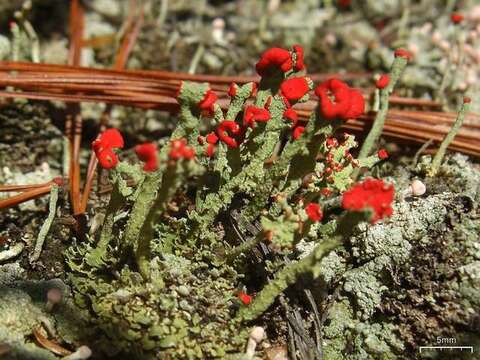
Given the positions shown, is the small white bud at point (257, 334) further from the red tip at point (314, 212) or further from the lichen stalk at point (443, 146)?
the lichen stalk at point (443, 146)

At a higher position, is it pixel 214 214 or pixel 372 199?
pixel 372 199

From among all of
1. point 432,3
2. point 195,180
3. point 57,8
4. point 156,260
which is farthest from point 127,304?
point 432,3

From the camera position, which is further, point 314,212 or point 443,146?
point 443,146

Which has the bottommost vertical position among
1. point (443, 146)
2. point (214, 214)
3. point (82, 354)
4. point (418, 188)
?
point (82, 354)

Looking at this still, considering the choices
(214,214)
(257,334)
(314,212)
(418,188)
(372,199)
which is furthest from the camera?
(418,188)

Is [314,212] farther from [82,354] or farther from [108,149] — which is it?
[82,354]

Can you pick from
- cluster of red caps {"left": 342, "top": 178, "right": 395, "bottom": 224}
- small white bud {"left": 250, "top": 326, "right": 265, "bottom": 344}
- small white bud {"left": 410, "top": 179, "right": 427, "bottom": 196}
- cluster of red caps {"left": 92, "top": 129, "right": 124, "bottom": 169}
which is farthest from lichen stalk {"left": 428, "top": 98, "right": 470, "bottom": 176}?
cluster of red caps {"left": 92, "top": 129, "right": 124, "bottom": 169}

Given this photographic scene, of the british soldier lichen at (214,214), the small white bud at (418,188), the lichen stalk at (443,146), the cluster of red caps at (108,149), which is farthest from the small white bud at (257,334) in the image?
the lichen stalk at (443,146)

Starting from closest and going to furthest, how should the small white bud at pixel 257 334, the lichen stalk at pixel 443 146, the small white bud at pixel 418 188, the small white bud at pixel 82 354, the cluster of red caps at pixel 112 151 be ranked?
the cluster of red caps at pixel 112 151 < the small white bud at pixel 82 354 < the small white bud at pixel 257 334 < the small white bud at pixel 418 188 < the lichen stalk at pixel 443 146

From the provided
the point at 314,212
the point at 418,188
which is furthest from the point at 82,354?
the point at 418,188

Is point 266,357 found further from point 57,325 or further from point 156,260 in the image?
point 57,325

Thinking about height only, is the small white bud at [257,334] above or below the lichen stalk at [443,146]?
below
